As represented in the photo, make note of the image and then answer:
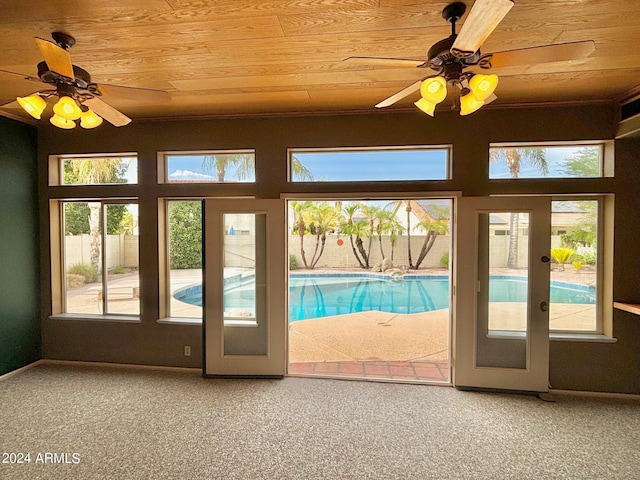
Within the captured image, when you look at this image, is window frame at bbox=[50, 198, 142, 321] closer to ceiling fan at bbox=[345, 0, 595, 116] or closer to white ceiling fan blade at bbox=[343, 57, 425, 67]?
white ceiling fan blade at bbox=[343, 57, 425, 67]

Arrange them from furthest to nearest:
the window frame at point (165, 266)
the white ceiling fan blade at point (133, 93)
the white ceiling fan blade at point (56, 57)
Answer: the window frame at point (165, 266) < the white ceiling fan blade at point (133, 93) < the white ceiling fan blade at point (56, 57)

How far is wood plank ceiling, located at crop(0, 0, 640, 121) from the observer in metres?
1.92

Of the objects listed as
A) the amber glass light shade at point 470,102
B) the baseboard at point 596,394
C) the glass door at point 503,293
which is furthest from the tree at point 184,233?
the baseboard at point 596,394

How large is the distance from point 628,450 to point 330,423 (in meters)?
2.19

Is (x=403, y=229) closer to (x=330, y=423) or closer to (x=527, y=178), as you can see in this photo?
(x=527, y=178)

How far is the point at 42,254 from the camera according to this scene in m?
4.00

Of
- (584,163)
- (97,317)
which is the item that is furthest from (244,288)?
(584,163)

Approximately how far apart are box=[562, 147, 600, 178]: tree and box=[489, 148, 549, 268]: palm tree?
0.20m

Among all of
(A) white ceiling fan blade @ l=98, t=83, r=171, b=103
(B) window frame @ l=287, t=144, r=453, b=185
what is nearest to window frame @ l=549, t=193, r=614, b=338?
(B) window frame @ l=287, t=144, r=453, b=185

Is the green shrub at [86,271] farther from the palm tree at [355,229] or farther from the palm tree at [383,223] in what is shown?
the palm tree at [383,223]

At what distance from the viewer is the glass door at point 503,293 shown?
10.8 ft

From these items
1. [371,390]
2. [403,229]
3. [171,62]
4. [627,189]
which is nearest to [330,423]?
[371,390]

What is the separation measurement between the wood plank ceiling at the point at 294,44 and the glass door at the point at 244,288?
1193mm

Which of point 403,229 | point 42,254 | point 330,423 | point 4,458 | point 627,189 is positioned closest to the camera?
point 4,458
